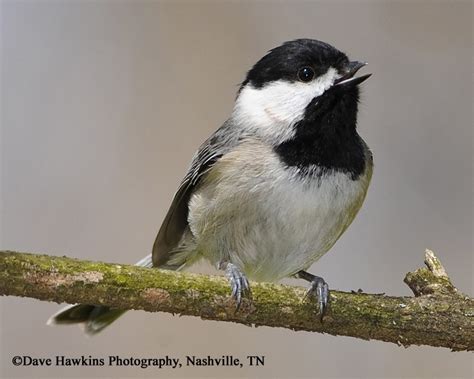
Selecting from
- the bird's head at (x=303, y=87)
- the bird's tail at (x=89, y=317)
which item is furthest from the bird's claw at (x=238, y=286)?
the bird's tail at (x=89, y=317)

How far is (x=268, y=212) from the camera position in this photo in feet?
7.66

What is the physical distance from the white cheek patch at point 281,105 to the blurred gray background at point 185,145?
31.8 inches

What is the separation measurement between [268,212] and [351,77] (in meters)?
0.54

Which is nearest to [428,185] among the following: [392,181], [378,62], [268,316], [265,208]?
[392,181]

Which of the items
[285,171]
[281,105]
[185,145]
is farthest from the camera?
[185,145]

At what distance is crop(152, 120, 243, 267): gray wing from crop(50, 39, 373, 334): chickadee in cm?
1

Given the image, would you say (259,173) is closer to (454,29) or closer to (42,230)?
(42,230)

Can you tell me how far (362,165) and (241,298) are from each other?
738 mm

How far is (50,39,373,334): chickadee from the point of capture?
7.64 ft

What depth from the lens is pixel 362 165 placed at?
245 centimetres

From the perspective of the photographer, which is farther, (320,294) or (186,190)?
(186,190)

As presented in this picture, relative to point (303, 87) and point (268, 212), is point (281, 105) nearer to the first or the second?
point (303, 87)

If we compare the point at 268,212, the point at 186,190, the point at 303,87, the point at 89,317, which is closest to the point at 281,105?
the point at 303,87

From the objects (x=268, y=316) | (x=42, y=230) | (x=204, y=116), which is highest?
(x=204, y=116)
